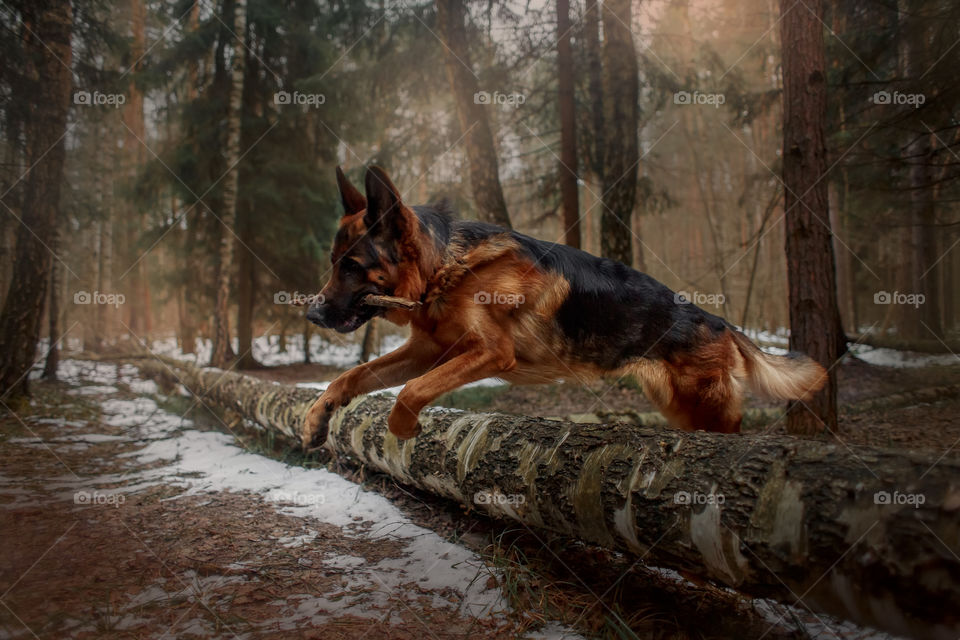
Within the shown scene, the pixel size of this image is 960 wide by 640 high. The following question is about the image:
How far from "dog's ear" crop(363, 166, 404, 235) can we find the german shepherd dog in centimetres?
1

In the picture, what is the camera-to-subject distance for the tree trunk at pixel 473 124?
9.31 m

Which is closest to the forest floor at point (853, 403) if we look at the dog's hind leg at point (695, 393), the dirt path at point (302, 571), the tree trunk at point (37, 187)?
the dog's hind leg at point (695, 393)

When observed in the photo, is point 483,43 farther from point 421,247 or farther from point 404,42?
point 421,247

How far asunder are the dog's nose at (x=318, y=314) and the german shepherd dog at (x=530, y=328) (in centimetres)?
20

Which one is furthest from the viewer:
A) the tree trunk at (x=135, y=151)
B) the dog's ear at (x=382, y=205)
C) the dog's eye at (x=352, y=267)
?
the tree trunk at (x=135, y=151)

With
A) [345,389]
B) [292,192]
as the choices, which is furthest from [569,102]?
[345,389]

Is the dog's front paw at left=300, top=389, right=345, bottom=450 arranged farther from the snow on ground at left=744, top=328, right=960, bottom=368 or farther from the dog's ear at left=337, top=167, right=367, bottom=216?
the snow on ground at left=744, top=328, right=960, bottom=368

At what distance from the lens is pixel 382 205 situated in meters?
2.89

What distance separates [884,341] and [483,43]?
10.8 metres

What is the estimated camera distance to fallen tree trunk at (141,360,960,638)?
1.55 m

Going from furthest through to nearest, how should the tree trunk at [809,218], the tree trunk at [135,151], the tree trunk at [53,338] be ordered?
the tree trunk at [135,151]
the tree trunk at [53,338]
the tree trunk at [809,218]

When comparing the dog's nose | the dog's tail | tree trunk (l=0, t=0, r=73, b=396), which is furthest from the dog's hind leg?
tree trunk (l=0, t=0, r=73, b=396)

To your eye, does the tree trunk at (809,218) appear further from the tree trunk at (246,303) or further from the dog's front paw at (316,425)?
the tree trunk at (246,303)

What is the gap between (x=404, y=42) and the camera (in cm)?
1107
